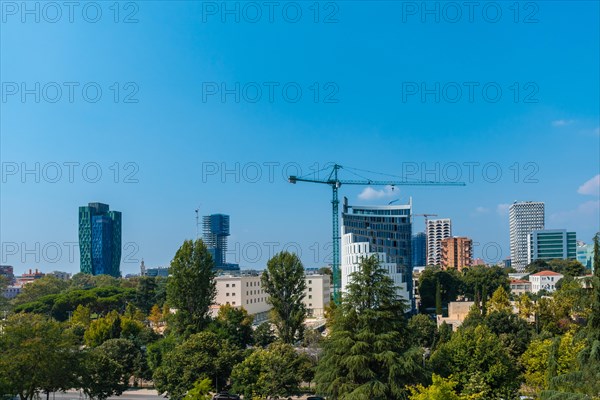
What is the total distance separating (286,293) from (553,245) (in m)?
114

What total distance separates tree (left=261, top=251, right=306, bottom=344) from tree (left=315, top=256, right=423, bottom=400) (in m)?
13.3

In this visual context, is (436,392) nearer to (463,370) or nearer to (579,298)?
(579,298)

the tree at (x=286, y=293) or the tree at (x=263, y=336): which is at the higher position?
the tree at (x=286, y=293)

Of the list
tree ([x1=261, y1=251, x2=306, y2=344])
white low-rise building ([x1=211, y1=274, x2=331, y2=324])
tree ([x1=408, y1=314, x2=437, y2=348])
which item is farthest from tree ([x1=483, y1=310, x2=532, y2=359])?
white low-rise building ([x1=211, y1=274, x2=331, y2=324])

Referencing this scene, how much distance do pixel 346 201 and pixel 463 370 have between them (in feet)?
157

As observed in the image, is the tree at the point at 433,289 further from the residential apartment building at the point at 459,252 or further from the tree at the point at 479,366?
the residential apartment building at the point at 459,252

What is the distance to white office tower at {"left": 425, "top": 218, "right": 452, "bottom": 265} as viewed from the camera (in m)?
170

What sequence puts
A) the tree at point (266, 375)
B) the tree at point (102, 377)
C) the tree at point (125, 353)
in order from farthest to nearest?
the tree at point (125, 353)
the tree at point (102, 377)
the tree at point (266, 375)

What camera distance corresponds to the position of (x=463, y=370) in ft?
72.3

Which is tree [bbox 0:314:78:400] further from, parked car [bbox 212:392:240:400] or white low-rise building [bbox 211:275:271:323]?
white low-rise building [bbox 211:275:271:323]

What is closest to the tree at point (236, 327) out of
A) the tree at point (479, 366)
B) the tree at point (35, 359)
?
the tree at point (35, 359)

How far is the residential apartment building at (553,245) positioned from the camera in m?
128

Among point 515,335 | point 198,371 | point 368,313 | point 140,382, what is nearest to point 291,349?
point 198,371

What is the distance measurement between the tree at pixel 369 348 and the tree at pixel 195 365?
21.8ft
